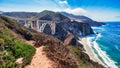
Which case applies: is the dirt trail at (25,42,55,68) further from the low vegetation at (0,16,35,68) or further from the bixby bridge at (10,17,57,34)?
the bixby bridge at (10,17,57,34)

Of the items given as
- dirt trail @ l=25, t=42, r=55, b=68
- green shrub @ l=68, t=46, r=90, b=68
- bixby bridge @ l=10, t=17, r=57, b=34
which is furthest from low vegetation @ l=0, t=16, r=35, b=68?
bixby bridge @ l=10, t=17, r=57, b=34

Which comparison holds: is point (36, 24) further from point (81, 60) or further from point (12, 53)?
point (12, 53)

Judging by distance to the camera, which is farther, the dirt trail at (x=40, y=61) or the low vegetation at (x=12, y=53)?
the dirt trail at (x=40, y=61)

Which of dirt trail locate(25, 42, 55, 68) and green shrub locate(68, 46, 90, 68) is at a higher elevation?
dirt trail locate(25, 42, 55, 68)

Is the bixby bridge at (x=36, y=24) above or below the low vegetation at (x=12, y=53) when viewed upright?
below

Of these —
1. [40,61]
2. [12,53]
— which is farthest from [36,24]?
[40,61]

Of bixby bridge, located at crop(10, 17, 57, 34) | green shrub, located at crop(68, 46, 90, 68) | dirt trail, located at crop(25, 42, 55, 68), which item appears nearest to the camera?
dirt trail, located at crop(25, 42, 55, 68)

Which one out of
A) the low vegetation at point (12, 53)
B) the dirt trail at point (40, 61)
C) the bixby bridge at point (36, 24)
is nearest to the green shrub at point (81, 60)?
the dirt trail at point (40, 61)

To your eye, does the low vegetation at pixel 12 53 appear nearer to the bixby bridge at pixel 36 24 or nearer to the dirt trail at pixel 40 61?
the dirt trail at pixel 40 61

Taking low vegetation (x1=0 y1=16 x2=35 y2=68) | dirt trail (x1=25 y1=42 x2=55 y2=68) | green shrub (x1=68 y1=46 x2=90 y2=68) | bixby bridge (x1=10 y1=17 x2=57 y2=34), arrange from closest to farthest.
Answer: low vegetation (x1=0 y1=16 x2=35 y2=68) < dirt trail (x1=25 y1=42 x2=55 y2=68) < green shrub (x1=68 y1=46 x2=90 y2=68) < bixby bridge (x1=10 y1=17 x2=57 y2=34)

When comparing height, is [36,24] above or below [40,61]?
below

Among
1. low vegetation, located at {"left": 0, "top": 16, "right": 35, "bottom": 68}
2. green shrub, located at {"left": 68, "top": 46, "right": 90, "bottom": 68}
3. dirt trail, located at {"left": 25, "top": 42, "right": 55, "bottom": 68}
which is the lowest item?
green shrub, located at {"left": 68, "top": 46, "right": 90, "bottom": 68}
